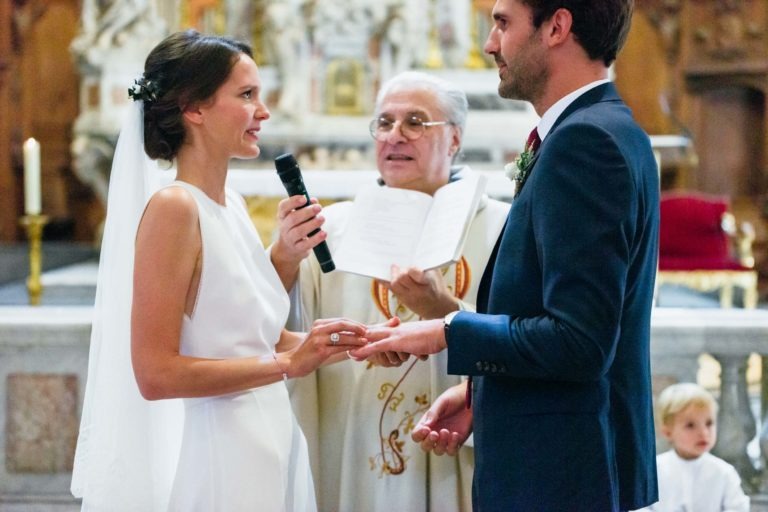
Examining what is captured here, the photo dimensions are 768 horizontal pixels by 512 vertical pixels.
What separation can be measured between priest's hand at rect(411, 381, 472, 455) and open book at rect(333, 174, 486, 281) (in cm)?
32

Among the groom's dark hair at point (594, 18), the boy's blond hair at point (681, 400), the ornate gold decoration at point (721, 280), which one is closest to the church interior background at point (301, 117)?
the boy's blond hair at point (681, 400)

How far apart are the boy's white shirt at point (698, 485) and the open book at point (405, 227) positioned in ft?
3.97

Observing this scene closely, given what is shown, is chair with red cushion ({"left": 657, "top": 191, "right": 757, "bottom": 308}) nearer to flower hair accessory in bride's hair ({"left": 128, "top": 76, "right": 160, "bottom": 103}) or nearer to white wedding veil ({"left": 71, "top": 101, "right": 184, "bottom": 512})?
white wedding veil ({"left": 71, "top": 101, "right": 184, "bottom": 512})

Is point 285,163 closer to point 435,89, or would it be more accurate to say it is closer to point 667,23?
point 435,89

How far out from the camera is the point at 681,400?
3.41 m

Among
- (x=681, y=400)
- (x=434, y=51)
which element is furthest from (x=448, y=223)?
(x=434, y=51)

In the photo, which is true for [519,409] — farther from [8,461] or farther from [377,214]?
[8,461]

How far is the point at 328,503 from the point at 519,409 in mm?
1150

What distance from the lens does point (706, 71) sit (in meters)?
10.5

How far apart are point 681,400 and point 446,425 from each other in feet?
3.62

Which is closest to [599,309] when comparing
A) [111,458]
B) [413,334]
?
[413,334]

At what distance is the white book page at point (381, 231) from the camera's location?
109 inches

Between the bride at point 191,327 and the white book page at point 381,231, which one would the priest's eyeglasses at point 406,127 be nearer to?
the white book page at point 381,231

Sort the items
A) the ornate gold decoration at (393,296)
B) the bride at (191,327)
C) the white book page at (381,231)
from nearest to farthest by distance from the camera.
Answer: the bride at (191,327) < the white book page at (381,231) < the ornate gold decoration at (393,296)
